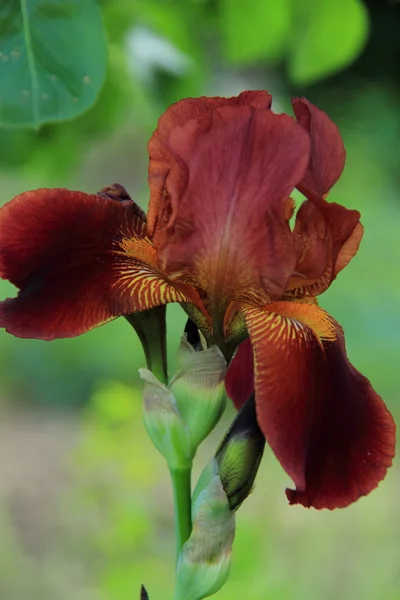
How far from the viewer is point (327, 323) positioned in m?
0.40

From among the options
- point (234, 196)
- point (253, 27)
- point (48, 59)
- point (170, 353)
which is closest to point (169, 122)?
point (234, 196)

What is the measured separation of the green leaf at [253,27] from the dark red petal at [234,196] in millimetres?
611

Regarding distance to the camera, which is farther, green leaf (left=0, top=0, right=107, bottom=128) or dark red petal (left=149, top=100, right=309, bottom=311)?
green leaf (left=0, top=0, right=107, bottom=128)

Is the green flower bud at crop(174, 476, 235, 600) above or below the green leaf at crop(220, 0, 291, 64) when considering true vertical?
below

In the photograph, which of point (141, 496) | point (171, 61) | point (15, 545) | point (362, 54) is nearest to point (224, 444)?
point (171, 61)

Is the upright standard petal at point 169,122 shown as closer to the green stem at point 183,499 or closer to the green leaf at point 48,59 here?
the green stem at point 183,499

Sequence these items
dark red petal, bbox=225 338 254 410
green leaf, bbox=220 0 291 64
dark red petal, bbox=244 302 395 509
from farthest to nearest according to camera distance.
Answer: green leaf, bbox=220 0 291 64 → dark red petal, bbox=225 338 254 410 → dark red petal, bbox=244 302 395 509

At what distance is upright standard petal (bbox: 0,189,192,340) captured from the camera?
1.28 ft

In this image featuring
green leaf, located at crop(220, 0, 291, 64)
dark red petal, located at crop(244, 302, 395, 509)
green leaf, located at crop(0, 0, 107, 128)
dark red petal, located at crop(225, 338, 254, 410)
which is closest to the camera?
dark red petal, located at crop(244, 302, 395, 509)

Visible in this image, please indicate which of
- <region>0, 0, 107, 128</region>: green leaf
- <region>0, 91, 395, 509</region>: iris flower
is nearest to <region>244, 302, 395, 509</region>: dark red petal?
<region>0, 91, 395, 509</region>: iris flower

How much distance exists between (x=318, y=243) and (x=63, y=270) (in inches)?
5.7

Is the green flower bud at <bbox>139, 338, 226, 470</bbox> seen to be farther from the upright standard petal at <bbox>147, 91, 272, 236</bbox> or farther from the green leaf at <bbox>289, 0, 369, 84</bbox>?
the green leaf at <bbox>289, 0, 369, 84</bbox>

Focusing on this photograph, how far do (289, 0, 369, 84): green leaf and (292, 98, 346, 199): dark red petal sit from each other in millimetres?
596

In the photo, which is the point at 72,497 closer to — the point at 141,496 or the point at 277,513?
the point at 141,496
